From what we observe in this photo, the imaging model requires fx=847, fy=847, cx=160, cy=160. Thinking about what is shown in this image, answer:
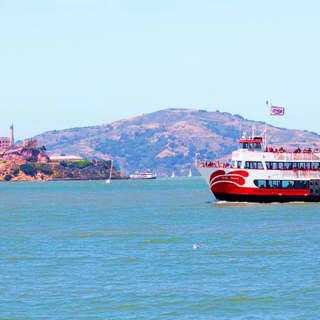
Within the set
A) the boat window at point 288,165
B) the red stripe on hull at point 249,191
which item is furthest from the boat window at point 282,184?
the boat window at point 288,165

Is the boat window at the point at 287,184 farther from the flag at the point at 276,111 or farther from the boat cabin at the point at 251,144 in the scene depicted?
the flag at the point at 276,111

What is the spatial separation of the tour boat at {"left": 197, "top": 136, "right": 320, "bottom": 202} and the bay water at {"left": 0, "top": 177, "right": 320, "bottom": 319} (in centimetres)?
1502

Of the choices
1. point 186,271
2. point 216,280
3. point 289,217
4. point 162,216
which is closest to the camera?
point 216,280

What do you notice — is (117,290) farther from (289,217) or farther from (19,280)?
(289,217)

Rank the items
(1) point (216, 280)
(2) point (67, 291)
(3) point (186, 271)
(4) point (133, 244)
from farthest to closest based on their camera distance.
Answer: (4) point (133, 244) → (3) point (186, 271) → (1) point (216, 280) → (2) point (67, 291)

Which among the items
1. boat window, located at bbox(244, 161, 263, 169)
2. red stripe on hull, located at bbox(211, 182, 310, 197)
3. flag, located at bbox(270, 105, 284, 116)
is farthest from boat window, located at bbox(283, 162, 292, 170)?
flag, located at bbox(270, 105, 284, 116)

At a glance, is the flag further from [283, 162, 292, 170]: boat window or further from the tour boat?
[283, 162, 292, 170]: boat window

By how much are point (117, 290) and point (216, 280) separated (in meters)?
5.81

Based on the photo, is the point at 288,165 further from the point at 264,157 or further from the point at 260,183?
the point at 260,183

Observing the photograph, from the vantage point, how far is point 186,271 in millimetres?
48719

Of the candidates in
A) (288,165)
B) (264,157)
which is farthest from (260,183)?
(288,165)

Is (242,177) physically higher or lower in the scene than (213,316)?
higher

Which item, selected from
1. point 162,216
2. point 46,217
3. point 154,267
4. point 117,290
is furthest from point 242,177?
point 117,290

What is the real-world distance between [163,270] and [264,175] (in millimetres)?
51092
